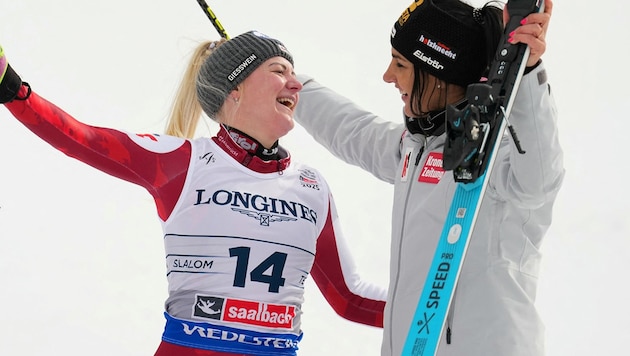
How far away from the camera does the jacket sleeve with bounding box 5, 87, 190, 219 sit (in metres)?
2.56

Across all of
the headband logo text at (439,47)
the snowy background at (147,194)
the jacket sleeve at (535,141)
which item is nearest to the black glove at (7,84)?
the headband logo text at (439,47)

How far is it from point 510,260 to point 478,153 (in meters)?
0.48

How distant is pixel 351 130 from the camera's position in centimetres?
338

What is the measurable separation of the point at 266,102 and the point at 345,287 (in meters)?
0.67

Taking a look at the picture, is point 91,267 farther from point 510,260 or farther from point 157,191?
point 510,260

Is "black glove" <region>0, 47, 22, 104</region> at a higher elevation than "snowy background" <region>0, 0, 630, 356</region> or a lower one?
lower

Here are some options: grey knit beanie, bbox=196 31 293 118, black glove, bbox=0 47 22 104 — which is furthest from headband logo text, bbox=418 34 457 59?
black glove, bbox=0 47 22 104

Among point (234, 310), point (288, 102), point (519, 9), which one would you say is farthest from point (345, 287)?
point (519, 9)

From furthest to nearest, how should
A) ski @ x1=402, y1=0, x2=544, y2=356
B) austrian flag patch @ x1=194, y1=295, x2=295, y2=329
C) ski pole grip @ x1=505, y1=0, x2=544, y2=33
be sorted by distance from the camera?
austrian flag patch @ x1=194, y1=295, x2=295, y2=329, ski pole grip @ x1=505, y1=0, x2=544, y2=33, ski @ x1=402, y1=0, x2=544, y2=356

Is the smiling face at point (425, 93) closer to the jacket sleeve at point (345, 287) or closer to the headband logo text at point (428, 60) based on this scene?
the headband logo text at point (428, 60)

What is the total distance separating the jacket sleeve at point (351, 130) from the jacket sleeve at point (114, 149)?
68cm

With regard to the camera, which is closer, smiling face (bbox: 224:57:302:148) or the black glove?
the black glove

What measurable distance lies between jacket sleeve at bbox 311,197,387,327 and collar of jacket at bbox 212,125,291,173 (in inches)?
10.3

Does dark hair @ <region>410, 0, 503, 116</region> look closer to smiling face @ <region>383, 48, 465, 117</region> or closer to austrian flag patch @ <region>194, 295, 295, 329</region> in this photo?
smiling face @ <region>383, 48, 465, 117</region>
